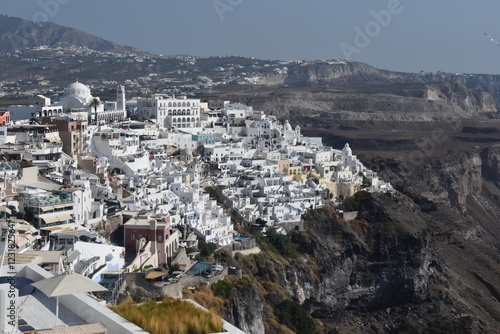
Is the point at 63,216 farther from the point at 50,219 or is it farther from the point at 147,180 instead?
the point at 147,180

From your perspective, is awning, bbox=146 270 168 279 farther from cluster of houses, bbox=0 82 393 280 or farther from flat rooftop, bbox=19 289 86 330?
flat rooftop, bbox=19 289 86 330

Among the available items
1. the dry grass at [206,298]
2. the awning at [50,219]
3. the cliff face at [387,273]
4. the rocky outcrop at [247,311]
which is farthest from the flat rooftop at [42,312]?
the cliff face at [387,273]

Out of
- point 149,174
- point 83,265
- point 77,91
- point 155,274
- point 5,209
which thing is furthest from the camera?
point 77,91

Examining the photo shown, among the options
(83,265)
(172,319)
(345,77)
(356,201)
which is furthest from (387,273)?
(345,77)

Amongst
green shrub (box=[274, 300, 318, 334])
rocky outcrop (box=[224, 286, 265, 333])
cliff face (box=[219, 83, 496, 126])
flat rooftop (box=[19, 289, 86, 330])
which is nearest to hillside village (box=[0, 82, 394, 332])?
rocky outcrop (box=[224, 286, 265, 333])

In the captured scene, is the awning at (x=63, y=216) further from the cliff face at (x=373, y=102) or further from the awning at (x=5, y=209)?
the cliff face at (x=373, y=102)

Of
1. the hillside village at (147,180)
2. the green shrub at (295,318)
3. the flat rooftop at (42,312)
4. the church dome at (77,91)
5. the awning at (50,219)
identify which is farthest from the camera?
the church dome at (77,91)
